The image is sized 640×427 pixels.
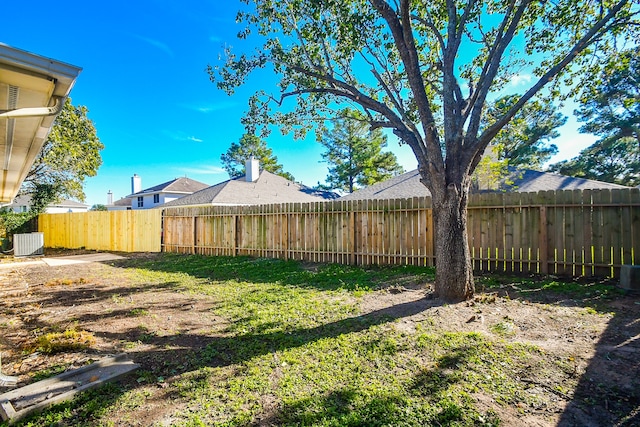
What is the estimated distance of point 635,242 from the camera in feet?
17.4

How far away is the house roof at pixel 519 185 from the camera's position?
1205 cm

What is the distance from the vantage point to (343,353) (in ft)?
10.4

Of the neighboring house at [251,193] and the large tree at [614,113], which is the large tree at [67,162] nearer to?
the neighboring house at [251,193]

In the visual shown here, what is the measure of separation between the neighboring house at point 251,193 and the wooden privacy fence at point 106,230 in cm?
438

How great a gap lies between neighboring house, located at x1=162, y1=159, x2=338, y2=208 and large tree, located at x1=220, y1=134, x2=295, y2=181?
419 inches

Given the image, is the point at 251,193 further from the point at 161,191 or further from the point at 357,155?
the point at 161,191

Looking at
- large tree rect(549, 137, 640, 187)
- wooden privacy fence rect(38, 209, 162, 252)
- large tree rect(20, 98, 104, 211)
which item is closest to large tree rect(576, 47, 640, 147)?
large tree rect(549, 137, 640, 187)

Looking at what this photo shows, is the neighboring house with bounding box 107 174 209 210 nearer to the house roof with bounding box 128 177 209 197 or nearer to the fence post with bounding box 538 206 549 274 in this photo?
the house roof with bounding box 128 177 209 197

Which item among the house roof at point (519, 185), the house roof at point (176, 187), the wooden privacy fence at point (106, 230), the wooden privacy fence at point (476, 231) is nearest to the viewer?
the wooden privacy fence at point (476, 231)

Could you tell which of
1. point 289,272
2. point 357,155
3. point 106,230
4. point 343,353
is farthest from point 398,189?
point 106,230

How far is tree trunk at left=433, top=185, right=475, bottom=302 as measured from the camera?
183 inches

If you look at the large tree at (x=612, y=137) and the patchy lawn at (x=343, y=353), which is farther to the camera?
the large tree at (x=612, y=137)

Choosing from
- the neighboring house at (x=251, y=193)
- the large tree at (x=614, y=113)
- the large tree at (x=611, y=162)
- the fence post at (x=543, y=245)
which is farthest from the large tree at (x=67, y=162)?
the large tree at (x=611, y=162)

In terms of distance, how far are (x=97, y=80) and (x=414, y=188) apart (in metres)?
14.0
